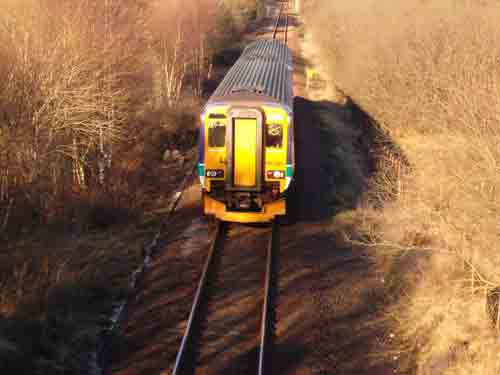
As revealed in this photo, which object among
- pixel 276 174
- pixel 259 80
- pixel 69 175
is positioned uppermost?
pixel 259 80

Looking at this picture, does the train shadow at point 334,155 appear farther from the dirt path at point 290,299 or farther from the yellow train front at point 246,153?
the yellow train front at point 246,153

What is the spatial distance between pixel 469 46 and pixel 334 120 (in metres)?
8.12

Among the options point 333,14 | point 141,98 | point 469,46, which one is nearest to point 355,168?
point 469,46

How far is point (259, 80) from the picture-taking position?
13.4 metres

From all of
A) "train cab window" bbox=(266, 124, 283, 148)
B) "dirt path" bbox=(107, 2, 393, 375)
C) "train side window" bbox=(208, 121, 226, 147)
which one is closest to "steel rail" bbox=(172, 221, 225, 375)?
→ "dirt path" bbox=(107, 2, 393, 375)

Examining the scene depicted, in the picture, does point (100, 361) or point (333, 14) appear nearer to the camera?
point (100, 361)

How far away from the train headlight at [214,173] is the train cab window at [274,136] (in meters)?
1.22

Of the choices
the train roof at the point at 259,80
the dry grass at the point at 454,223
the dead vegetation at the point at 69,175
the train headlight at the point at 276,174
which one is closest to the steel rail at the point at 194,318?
the dead vegetation at the point at 69,175

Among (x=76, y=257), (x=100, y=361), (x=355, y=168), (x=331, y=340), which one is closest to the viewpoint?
(x=100, y=361)

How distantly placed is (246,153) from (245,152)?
0.10 feet

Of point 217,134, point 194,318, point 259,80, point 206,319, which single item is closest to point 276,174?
point 217,134

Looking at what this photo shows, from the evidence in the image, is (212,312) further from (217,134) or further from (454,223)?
(454,223)

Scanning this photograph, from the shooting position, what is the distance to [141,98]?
20172 millimetres

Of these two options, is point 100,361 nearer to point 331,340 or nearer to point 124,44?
point 331,340
